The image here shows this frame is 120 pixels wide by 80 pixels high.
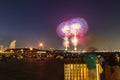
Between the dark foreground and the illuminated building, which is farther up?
the illuminated building

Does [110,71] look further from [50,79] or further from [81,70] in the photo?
[50,79]

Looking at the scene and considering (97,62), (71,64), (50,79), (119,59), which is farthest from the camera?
(50,79)

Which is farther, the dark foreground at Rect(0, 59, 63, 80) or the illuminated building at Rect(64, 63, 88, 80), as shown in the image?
the dark foreground at Rect(0, 59, 63, 80)

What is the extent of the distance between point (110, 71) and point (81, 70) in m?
1.14

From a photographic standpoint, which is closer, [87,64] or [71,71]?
[87,64]

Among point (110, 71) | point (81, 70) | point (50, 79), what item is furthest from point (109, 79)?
point (50, 79)

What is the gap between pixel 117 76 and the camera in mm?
13234

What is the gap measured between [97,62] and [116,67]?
60.3 inches

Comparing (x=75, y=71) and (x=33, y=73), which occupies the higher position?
(x=75, y=71)

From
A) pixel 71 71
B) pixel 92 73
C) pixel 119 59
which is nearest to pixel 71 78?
pixel 71 71

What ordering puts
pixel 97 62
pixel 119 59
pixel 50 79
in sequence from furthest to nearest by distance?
pixel 50 79 → pixel 119 59 → pixel 97 62

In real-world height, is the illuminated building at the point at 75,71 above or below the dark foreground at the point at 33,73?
above

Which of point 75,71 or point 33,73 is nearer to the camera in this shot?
point 75,71

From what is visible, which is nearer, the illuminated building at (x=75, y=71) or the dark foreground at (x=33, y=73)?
the illuminated building at (x=75, y=71)
